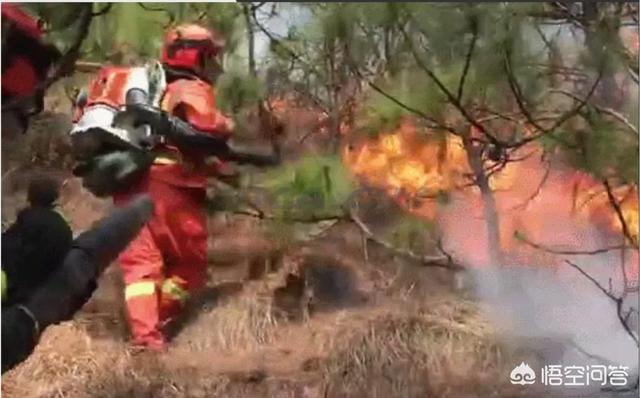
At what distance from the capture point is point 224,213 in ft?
6.23

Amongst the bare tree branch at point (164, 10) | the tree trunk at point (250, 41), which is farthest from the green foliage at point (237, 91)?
the bare tree branch at point (164, 10)

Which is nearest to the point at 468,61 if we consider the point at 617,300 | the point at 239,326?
the point at 617,300

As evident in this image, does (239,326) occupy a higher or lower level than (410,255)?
lower

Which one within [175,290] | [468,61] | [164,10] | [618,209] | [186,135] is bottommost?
[175,290]

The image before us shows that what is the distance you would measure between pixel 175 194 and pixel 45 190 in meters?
0.22

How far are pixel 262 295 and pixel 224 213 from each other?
154 mm

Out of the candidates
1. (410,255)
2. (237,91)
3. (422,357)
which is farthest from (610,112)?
(237,91)

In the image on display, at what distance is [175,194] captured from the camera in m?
1.91

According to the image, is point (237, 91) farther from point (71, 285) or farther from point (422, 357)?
point (422, 357)

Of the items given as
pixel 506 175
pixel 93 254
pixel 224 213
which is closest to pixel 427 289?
pixel 506 175

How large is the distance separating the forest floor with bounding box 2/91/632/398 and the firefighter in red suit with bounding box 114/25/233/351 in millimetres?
27

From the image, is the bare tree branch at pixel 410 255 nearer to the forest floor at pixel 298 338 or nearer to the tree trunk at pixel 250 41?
the forest floor at pixel 298 338

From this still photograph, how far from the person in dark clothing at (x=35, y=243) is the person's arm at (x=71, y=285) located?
16 mm

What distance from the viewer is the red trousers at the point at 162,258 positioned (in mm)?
1898
